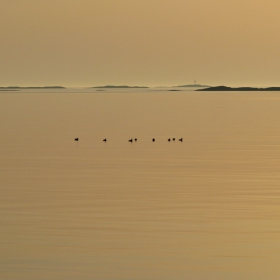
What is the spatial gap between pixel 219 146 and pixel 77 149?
853 cm

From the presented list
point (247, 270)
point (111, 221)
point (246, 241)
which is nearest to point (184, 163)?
point (111, 221)

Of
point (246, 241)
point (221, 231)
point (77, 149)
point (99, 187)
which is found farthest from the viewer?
point (77, 149)

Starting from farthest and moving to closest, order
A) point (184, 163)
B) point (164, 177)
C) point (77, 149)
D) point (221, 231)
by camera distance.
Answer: point (77, 149) < point (184, 163) < point (164, 177) < point (221, 231)

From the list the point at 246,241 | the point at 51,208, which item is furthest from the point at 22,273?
the point at 51,208

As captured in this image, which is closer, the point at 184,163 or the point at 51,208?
the point at 51,208

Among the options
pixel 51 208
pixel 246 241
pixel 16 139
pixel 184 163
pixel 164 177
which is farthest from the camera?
pixel 16 139

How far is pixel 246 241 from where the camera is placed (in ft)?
63.0

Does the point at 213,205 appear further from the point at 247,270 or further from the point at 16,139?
the point at 16,139

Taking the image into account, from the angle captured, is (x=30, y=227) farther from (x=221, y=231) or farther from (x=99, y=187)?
(x=99, y=187)

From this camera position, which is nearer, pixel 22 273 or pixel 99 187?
pixel 22 273

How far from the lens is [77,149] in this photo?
4581cm

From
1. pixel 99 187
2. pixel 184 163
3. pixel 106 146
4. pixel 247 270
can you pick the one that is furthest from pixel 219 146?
pixel 247 270

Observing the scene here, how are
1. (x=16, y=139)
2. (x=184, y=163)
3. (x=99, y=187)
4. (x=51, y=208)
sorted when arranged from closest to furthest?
(x=51, y=208), (x=99, y=187), (x=184, y=163), (x=16, y=139)

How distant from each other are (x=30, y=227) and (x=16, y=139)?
1292 inches
